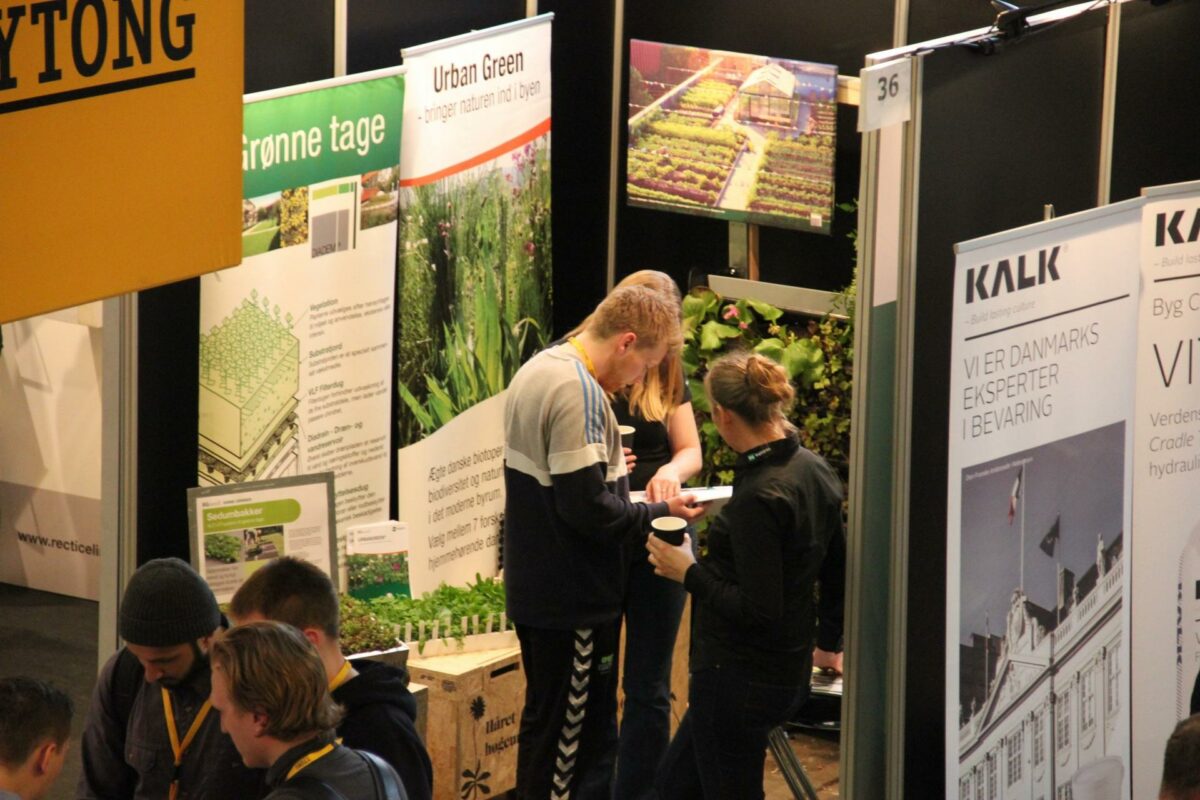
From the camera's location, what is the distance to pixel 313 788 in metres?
2.51

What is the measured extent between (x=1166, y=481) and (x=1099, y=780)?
2.67 ft

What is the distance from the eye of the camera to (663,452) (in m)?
5.10

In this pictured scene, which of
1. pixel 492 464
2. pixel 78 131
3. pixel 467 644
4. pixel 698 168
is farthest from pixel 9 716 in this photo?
pixel 698 168

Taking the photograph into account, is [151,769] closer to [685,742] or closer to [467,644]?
[685,742]

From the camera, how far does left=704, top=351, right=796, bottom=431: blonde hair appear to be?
402 cm

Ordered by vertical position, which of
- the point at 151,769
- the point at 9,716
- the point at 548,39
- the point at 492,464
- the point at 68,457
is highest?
the point at 548,39

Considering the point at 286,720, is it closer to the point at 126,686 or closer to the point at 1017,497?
the point at 126,686

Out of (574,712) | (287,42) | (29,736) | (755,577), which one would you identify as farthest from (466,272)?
(29,736)

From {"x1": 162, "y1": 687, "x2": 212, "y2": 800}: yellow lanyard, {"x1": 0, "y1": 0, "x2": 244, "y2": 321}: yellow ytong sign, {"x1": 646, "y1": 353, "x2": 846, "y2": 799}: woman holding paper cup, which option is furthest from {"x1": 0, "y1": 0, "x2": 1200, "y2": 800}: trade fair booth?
{"x1": 162, "y1": 687, "x2": 212, "y2": 800}: yellow lanyard

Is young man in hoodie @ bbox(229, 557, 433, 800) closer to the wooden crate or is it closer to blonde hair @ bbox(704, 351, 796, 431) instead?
blonde hair @ bbox(704, 351, 796, 431)

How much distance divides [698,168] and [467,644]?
210 cm

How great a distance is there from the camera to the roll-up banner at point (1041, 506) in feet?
13.1

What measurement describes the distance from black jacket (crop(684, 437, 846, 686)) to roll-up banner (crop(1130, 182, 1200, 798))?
98 centimetres

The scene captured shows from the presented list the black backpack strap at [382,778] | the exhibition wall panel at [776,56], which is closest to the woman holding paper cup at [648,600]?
the exhibition wall panel at [776,56]
